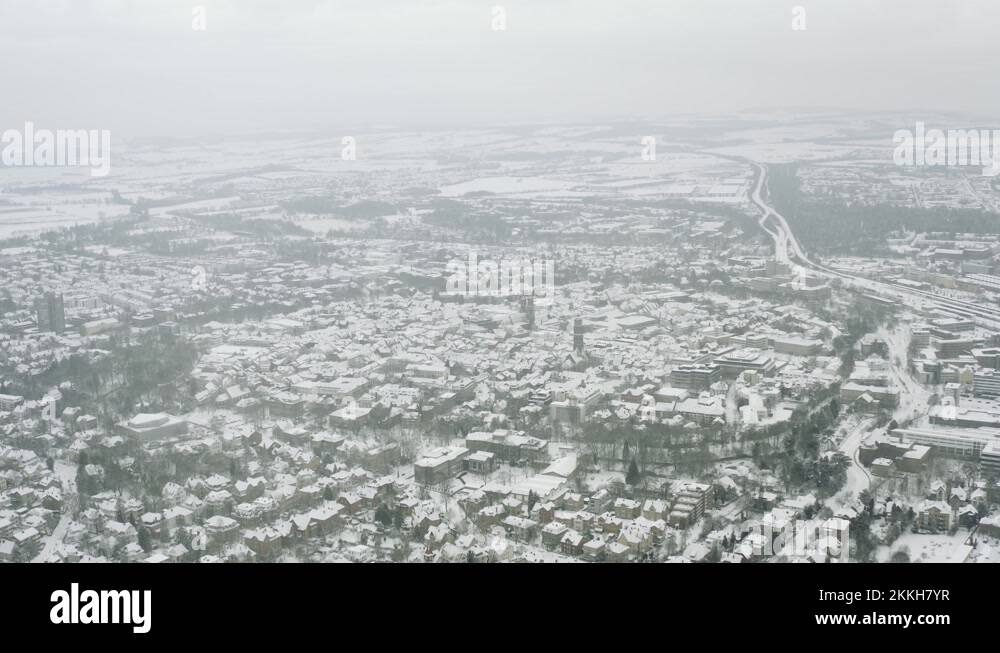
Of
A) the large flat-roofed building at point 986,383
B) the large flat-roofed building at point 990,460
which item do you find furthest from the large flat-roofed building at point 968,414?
the large flat-roofed building at point 990,460

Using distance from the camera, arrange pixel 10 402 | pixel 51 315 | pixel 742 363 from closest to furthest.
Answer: pixel 10 402
pixel 742 363
pixel 51 315

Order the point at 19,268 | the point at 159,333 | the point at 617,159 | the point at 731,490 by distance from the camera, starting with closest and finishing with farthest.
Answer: the point at 731,490, the point at 159,333, the point at 19,268, the point at 617,159

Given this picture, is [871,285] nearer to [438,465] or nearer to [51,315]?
[438,465]

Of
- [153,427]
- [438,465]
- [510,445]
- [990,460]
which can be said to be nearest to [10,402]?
[153,427]

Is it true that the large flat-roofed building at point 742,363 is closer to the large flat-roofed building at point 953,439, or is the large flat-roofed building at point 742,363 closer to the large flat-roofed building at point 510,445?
the large flat-roofed building at point 953,439
